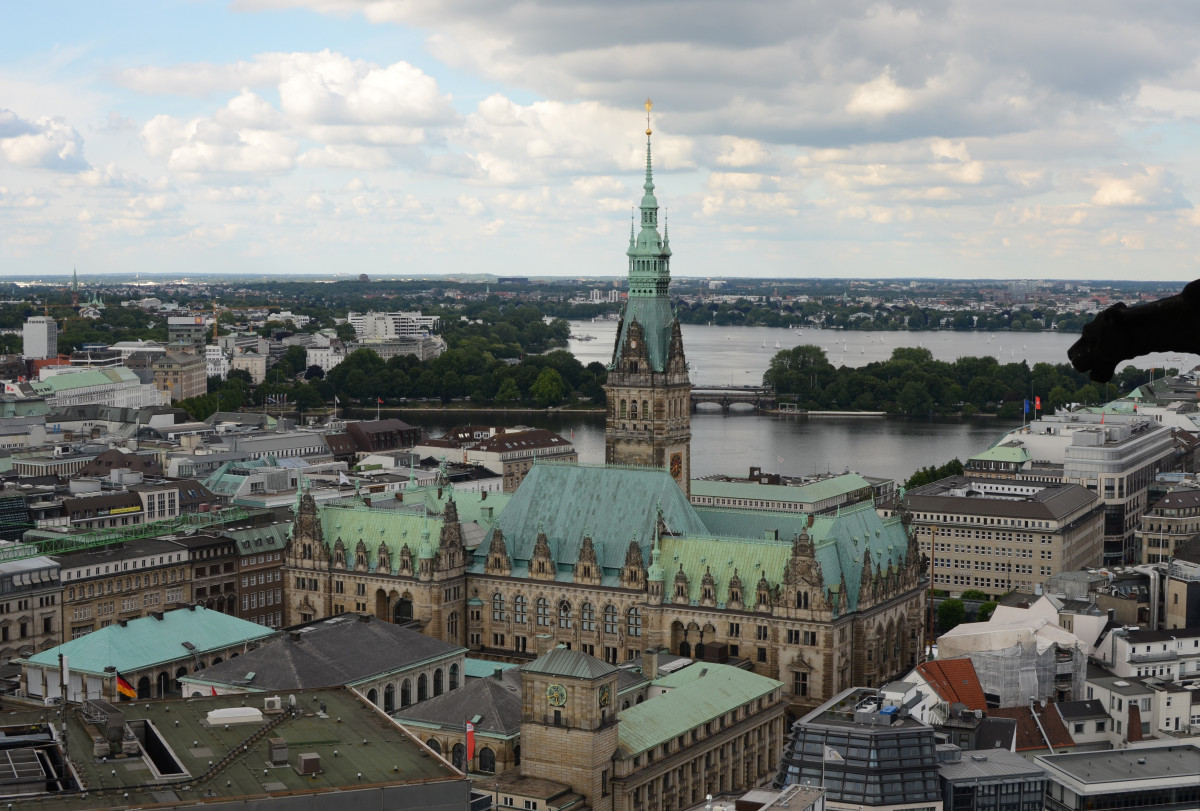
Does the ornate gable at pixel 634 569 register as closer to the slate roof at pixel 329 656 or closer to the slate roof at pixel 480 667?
the slate roof at pixel 480 667

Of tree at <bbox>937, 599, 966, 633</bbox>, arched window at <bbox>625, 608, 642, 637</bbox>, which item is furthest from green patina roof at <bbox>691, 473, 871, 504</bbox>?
arched window at <bbox>625, 608, 642, 637</bbox>

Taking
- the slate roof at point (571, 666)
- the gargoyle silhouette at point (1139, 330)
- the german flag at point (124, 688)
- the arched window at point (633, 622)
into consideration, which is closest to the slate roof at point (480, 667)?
the arched window at point (633, 622)

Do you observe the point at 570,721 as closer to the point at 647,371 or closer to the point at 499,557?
the point at 499,557

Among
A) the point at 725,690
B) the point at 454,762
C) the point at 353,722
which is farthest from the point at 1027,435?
the point at 353,722

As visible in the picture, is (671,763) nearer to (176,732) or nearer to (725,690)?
(725,690)

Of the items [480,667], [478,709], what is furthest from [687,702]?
[480,667]

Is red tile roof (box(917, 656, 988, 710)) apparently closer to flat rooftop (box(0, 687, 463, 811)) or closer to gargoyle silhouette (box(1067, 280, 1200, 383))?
flat rooftop (box(0, 687, 463, 811))
